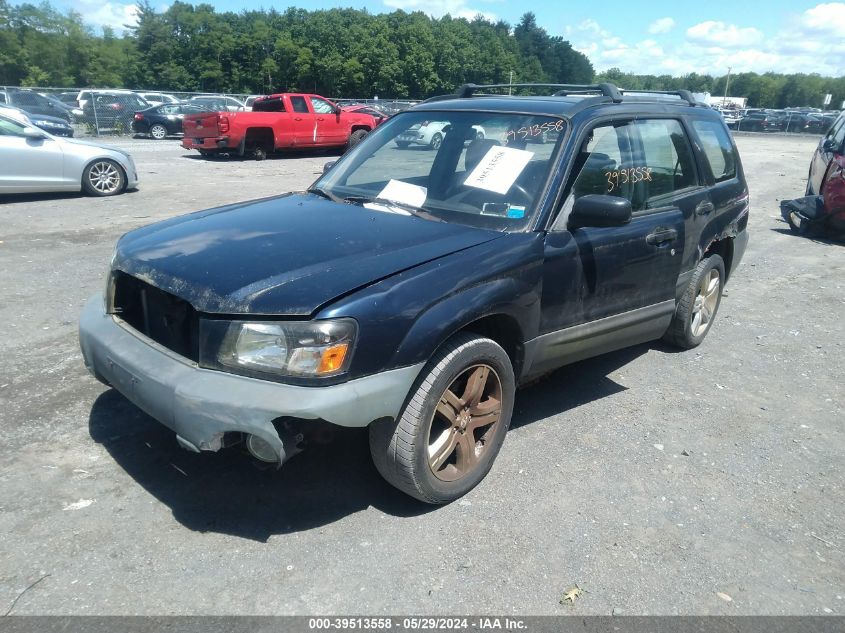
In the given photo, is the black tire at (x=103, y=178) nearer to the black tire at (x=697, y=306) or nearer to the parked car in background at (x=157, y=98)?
the black tire at (x=697, y=306)

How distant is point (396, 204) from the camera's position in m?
3.92

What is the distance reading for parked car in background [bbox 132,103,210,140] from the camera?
2555cm

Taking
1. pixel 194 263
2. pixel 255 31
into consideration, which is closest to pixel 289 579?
pixel 194 263

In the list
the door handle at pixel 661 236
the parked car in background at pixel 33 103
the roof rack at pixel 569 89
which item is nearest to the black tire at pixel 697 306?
the door handle at pixel 661 236

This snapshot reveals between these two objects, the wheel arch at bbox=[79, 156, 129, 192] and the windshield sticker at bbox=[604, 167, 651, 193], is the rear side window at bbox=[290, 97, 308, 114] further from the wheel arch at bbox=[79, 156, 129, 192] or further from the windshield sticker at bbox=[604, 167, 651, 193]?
the windshield sticker at bbox=[604, 167, 651, 193]

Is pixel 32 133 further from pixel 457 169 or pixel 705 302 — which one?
pixel 705 302

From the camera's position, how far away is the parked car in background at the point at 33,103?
23.2 meters

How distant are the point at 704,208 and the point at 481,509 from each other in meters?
2.92

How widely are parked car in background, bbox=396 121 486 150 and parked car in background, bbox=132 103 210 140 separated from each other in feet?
76.7

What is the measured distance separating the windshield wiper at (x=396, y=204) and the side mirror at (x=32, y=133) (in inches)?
343

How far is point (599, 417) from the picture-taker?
14.2ft

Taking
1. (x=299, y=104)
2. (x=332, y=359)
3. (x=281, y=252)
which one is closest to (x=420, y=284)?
(x=332, y=359)

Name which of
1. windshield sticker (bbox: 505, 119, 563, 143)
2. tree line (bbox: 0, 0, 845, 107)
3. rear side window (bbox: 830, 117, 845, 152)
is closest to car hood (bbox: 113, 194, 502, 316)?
windshield sticker (bbox: 505, 119, 563, 143)

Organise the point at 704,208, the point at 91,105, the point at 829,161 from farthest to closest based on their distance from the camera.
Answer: the point at 91,105
the point at 829,161
the point at 704,208
